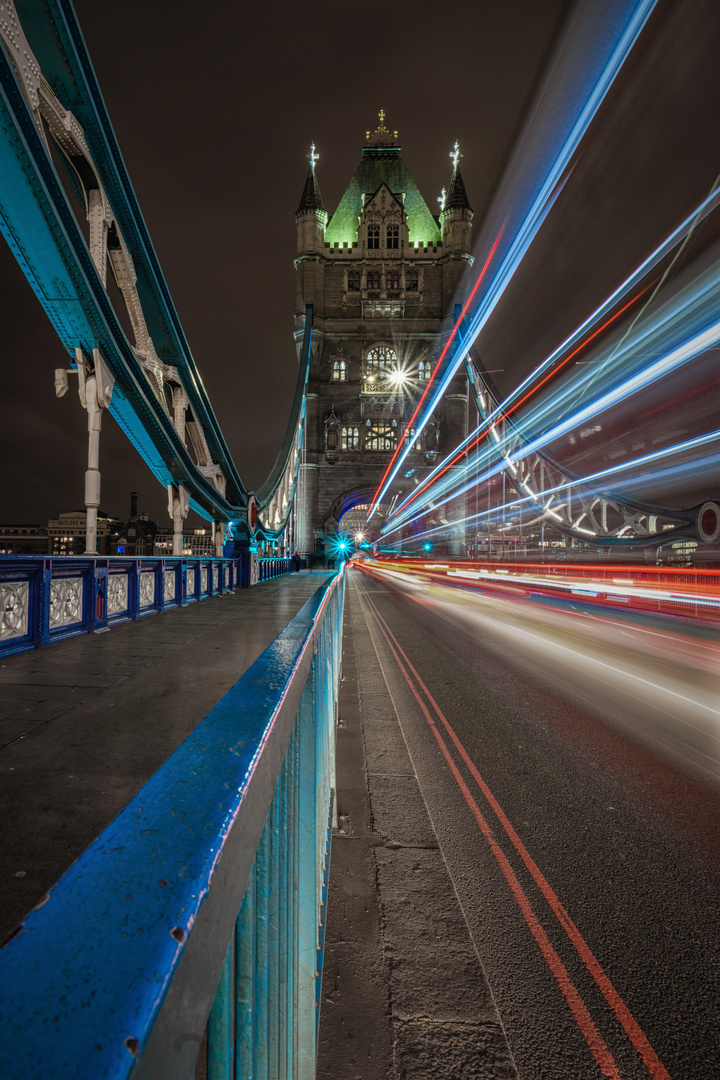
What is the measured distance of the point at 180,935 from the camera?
474 mm

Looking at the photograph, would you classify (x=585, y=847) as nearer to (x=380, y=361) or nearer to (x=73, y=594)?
(x=73, y=594)

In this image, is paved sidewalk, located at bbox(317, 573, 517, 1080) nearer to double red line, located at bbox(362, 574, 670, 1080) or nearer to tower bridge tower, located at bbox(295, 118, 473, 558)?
double red line, located at bbox(362, 574, 670, 1080)

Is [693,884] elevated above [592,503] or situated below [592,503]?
below

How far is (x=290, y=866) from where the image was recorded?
4.15 feet

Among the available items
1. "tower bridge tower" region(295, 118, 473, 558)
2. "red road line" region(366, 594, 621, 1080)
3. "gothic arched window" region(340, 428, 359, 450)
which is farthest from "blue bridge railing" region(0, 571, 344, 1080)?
"gothic arched window" region(340, 428, 359, 450)

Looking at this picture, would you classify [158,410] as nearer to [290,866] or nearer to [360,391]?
[290,866]

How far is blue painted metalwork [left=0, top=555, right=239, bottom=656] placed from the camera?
6.02m

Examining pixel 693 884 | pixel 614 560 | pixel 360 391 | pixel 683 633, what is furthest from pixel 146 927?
pixel 360 391

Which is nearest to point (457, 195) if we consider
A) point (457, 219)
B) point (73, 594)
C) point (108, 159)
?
point (457, 219)

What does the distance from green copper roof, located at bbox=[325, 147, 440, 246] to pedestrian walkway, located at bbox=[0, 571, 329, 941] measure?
5415 cm

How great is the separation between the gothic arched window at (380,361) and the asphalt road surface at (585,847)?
4428cm

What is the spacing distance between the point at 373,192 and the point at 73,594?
58.1 metres

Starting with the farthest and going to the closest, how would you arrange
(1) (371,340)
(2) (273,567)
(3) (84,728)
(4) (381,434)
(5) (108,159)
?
(1) (371,340), (4) (381,434), (2) (273,567), (5) (108,159), (3) (84,728)

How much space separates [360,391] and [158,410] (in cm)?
3693
